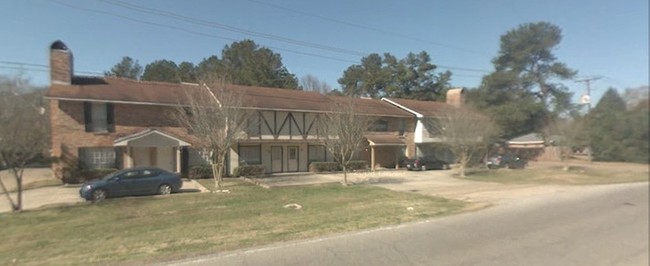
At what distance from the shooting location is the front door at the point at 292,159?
96.6ft

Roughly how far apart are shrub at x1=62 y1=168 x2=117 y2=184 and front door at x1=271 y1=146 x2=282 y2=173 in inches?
407

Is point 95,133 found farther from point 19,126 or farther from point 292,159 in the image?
point 19,126

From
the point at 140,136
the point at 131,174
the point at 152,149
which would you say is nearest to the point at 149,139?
the point at 140,136

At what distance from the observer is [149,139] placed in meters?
22.8

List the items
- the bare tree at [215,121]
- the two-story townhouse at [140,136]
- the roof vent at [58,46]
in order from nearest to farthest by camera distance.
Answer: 1. the roof vent at [58,46]
2. the bare tree at [215,121]
3. the two-story townhouse at [140,136]

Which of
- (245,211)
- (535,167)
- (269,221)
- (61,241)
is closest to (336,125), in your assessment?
(245,211)

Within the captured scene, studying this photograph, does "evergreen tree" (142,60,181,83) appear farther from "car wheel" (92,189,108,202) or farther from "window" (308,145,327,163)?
"window" (308,145,327,163)

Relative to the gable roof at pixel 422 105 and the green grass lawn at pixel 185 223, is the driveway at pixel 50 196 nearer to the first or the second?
the green grass lawn at pixel 185 223

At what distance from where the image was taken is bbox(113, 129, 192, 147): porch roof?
2244cm

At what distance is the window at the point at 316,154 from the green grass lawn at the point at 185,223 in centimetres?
1305

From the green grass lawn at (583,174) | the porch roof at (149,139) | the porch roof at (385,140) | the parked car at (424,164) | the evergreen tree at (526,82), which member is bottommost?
the parked car at (424,164)

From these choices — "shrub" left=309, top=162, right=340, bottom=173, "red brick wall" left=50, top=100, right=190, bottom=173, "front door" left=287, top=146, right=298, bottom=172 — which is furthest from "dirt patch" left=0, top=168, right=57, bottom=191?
"shrub" left=309, top=162, right=340, bottom=173

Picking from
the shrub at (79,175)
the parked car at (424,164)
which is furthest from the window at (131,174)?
the parked car at (424,164)

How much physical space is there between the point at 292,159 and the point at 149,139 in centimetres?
1013
